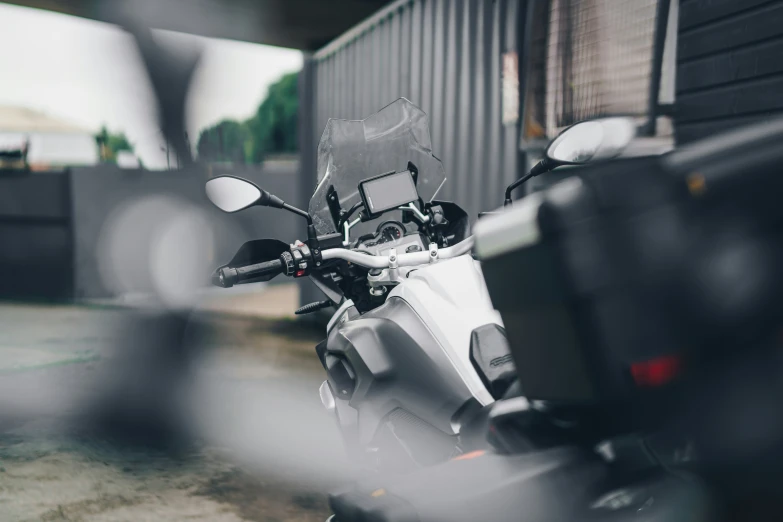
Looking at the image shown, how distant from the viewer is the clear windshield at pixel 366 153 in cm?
227

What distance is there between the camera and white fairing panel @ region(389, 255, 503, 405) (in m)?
1.54

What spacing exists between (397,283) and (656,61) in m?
2.18

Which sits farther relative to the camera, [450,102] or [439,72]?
[439,72]

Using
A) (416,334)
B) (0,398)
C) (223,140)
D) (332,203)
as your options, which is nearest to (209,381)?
(0,398)

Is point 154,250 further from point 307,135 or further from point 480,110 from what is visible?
point 480,110

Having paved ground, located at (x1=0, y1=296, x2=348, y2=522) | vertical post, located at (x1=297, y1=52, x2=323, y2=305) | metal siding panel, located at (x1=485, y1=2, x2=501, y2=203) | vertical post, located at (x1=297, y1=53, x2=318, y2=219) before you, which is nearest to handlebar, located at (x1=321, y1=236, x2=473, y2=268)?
paved ground, located at (x1=0, y1=296, x2=348, y2=522)

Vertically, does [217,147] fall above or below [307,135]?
above

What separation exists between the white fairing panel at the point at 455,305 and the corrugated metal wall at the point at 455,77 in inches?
119

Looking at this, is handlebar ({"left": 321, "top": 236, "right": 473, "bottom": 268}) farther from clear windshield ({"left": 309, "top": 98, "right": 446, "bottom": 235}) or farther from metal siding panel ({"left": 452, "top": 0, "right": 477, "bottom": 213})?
metal siding panel ({"left": 452, "top": 0, "right": 477, "bottom": 213})

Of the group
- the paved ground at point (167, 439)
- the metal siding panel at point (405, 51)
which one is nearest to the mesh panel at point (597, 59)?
the metal siding panel at point (405, 51)

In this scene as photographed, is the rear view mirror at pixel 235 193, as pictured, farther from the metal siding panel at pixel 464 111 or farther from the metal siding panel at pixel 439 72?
the metal siding panel at pixel 439 72

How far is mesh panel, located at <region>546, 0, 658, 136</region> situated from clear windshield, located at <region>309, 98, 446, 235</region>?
156cm

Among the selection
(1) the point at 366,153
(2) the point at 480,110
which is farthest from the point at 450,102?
(1) the point at 366,153

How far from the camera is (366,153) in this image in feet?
7.59
